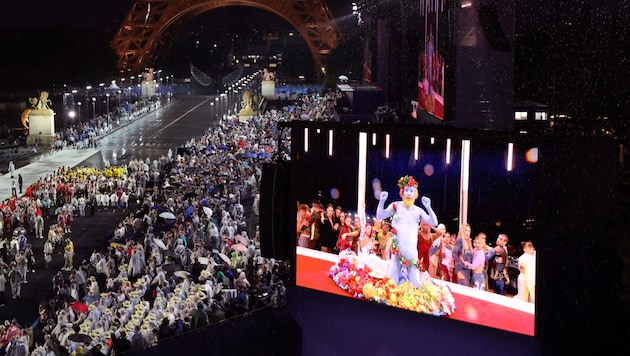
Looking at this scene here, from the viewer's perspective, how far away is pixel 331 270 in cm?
1196

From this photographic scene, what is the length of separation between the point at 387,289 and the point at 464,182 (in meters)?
1.96

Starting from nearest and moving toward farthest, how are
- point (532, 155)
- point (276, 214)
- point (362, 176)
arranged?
point (532, 155), point (362, 176), point (276, 214)

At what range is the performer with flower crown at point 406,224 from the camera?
10820mm

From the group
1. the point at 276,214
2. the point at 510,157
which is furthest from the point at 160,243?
the point at 510,157

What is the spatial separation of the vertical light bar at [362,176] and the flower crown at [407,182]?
1.99 feet

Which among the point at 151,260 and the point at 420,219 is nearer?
the point at 420,219

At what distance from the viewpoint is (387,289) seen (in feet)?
37.2

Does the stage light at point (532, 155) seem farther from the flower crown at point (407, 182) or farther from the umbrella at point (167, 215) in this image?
the umbrella at point (167, 215)

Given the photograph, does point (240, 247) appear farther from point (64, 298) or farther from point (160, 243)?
point (64, 298)

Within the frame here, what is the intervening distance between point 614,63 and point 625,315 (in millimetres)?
7361

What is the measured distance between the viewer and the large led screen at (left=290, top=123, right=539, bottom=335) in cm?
977

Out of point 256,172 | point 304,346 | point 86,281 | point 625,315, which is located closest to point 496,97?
point 625,315

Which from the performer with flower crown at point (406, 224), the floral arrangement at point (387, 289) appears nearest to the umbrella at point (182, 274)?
the floral arrangement at point (387, 289)

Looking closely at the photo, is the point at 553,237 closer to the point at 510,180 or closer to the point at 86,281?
the point at 510,180
